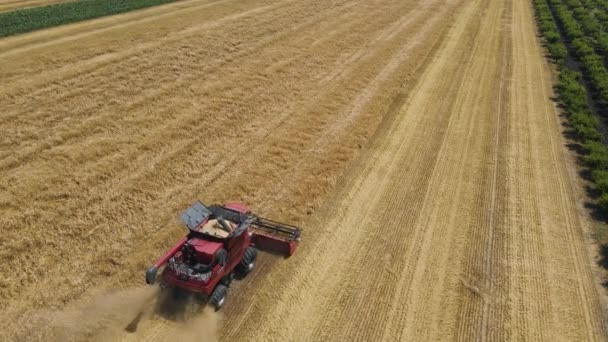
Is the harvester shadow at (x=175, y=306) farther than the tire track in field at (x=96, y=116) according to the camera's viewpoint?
No

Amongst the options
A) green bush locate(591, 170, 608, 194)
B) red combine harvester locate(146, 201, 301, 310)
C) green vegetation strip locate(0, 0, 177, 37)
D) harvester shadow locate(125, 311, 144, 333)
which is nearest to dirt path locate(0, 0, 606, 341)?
harvester shadow locate(125, 311, 144, 333)

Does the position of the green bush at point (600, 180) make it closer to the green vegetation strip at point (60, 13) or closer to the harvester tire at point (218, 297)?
the harvester tire at point (218, 297)

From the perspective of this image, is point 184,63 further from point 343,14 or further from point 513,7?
point 513,7

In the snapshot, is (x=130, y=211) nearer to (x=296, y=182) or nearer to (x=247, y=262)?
(x=247, y=262)

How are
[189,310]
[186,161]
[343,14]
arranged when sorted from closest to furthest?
[189,310], [186,161], [343,14]

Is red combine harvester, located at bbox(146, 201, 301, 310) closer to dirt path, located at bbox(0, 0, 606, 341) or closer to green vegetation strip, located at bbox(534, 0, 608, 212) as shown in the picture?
dirt path, located at bbox(0, 0, 606, 341)

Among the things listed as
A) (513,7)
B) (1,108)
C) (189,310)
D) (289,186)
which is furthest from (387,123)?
(513,7)

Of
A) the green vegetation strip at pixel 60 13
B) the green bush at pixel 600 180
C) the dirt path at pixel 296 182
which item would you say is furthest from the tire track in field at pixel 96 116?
the green bush at pixel 600 180
